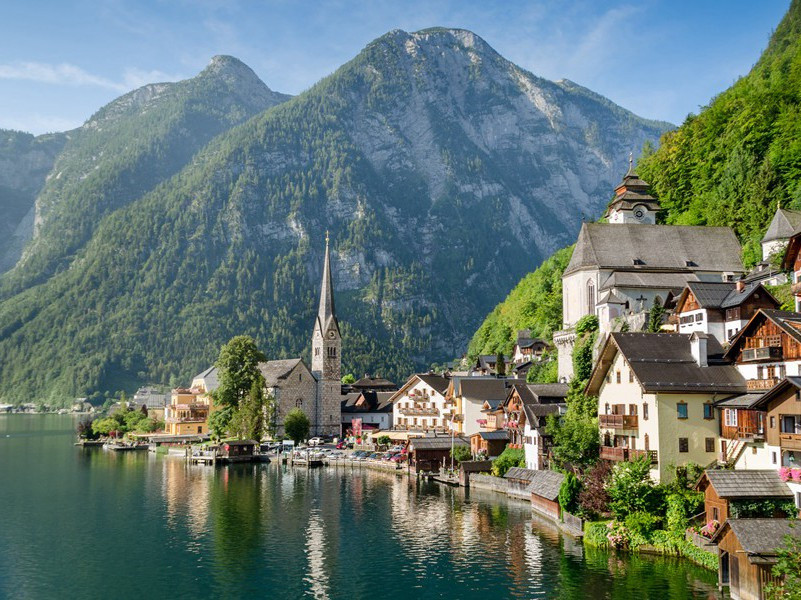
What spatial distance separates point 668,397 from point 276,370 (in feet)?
326

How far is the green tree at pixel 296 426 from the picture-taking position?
12562cm

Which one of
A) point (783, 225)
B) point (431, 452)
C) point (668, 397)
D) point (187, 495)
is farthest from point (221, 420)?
point (668, 397)

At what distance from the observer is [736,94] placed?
418 feet

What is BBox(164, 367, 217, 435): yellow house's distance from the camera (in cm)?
15050

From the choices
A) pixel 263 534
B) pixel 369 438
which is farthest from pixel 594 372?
pixel 369 438

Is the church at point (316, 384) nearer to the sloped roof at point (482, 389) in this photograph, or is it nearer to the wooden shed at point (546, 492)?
the sloped roof at point (482, 389)

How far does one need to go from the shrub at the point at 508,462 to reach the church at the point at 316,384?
61235mm

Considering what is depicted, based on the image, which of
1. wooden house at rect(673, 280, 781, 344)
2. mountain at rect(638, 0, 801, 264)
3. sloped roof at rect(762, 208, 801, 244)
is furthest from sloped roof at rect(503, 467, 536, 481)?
mountain at rect(638, 0, 801, 264)

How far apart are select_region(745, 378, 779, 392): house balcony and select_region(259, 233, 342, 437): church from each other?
3756 inches

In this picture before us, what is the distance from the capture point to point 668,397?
51.5 metres

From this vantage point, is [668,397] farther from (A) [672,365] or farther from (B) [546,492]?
(B) [546,492]

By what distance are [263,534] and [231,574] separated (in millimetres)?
11391

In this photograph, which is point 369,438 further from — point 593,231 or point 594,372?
point 594,372

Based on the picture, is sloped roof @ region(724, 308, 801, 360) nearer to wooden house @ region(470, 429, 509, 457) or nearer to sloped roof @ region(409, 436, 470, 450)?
wooden house @ region(470, 429, 509, 457)
